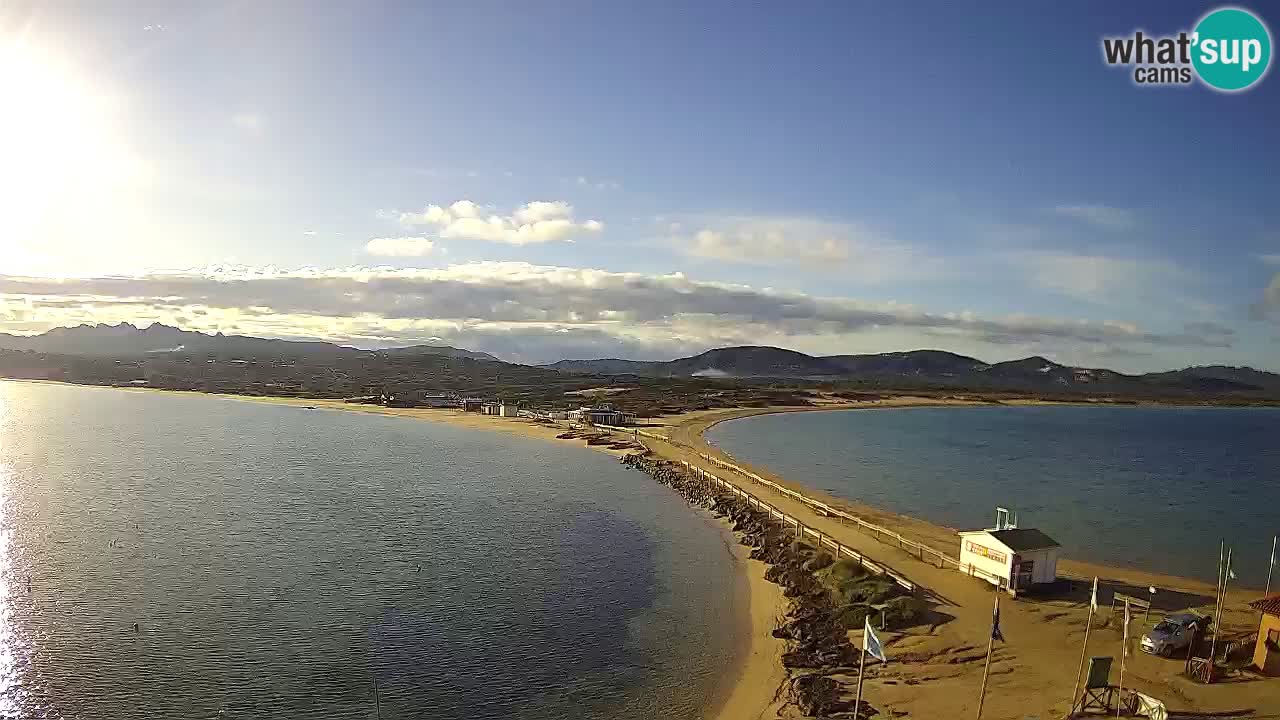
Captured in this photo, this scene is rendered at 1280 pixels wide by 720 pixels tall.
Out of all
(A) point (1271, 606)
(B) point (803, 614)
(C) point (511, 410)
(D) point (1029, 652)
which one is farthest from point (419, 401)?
(A) point (1271, 606)

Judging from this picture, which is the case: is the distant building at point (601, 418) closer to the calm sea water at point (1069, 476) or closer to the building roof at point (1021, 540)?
the calm sea water at point (1069, 476)

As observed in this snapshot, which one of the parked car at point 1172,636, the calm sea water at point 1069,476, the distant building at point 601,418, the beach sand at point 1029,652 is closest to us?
the beach sand at point 1029,652

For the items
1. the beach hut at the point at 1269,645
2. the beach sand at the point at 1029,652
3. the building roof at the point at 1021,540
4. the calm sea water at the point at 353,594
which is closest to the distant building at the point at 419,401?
the calm sea water at the point at 353,594

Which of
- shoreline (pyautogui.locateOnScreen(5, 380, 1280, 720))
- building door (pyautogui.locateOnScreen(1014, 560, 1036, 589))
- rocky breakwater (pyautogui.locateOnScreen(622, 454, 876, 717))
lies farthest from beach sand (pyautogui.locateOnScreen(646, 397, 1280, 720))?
rocky breakwater (pyautogui.locateOnScreen(622, 454, 876, 717))

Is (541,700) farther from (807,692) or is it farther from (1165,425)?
(1165,425)

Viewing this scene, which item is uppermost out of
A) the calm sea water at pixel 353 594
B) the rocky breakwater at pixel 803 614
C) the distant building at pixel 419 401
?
the distant building at pixel 419 401

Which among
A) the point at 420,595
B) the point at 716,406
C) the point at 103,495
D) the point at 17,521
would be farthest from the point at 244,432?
the point at 716,406

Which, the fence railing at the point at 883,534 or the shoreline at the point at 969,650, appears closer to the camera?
the shoreline at the point at 969,650
